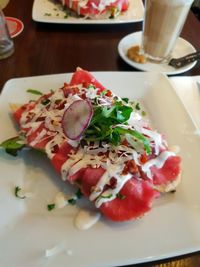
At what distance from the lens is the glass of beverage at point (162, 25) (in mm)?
1162

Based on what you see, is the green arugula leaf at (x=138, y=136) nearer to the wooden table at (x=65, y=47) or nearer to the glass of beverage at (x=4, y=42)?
the wooden table at (x=65, y=47)

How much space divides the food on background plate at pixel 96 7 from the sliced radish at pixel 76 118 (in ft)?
2.56

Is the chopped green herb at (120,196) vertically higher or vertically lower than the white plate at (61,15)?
lower

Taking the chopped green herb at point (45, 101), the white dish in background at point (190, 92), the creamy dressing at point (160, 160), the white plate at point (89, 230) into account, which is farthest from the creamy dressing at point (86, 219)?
the white dish in background at point (190, 92)

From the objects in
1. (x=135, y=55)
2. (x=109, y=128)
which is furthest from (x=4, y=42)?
(x=109, y=128)

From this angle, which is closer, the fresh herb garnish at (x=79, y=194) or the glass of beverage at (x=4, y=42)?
the fresh herb garnish at (x=79, y=194)

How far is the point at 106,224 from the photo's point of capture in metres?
0.70

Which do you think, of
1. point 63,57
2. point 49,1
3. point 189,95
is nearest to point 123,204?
point 189,95

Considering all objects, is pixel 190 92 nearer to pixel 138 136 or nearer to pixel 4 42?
pixel 138 136

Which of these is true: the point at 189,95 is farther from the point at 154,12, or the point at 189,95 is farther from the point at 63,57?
the point at 63,57

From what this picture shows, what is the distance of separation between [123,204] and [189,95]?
572mm

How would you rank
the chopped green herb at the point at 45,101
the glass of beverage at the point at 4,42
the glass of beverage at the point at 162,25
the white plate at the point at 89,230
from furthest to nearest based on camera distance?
the glass of beverage at the point at 4,42 → the glass of beverage at the point at 162,25 → the chopped green herb at the point at 45,101 → the white plate at the point at 89,230

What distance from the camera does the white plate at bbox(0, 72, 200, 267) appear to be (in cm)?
63

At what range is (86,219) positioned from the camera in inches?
27.9
